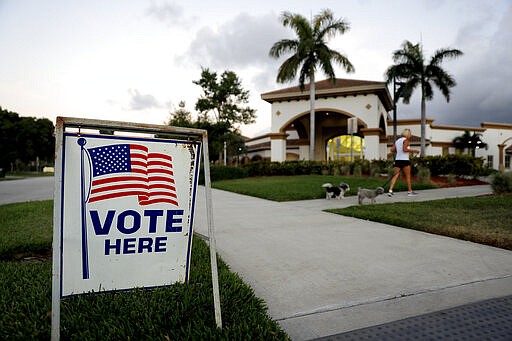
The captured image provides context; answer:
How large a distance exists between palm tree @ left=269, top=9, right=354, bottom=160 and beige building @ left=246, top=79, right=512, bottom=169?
193 cm

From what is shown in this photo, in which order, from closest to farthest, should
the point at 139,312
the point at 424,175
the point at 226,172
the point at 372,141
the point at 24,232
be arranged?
1. the point at 139,312
2. the point at 24,232
3. the point at 424,175
4. the point at 226,172
5. the point at 372,141

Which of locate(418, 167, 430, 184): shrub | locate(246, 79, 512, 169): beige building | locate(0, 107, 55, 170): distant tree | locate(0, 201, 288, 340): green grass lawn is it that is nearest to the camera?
locate(0, 201, 288, 340): green grass lawn

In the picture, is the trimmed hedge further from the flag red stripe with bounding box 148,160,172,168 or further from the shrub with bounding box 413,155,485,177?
the flag red stripe with bounding box 148,160,172,168

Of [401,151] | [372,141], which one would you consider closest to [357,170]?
[372,141]

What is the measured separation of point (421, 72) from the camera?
2652 cm

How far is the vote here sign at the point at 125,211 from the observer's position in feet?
6.39

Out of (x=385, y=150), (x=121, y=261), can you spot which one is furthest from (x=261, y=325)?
(x=385, y=150)

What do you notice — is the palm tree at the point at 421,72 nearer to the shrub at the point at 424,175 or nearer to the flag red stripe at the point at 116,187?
the shrub at the point at 424,175

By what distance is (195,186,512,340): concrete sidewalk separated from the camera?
8.02ft

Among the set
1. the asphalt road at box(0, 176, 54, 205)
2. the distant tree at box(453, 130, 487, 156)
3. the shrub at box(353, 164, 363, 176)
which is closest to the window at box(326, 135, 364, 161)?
the distant tree at box(453, 130, 487, 156)

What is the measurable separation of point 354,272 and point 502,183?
29.8ft

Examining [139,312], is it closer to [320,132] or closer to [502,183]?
[502,183]

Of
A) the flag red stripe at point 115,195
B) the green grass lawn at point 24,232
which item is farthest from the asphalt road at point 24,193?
the flag red stripe at point 115,195

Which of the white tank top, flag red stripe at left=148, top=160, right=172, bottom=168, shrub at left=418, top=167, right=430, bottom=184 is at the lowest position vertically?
shrub at left=418, top=167, right=430, bottom=184
